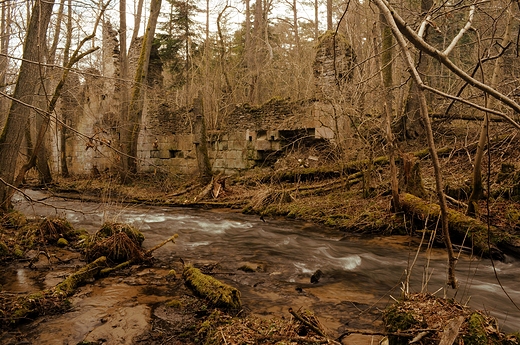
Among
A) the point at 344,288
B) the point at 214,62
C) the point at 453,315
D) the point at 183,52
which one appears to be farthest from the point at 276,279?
the point at 183,52

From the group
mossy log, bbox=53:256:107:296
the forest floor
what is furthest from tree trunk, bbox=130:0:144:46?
mossy log, bbox=53:256:107:296

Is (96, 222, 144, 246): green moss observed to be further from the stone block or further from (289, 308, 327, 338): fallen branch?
the stone block

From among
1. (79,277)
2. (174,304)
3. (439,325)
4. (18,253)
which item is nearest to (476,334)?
(439,325)

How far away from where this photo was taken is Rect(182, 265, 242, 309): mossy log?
11.9 feet

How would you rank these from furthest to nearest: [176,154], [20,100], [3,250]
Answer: [176,154] → [20,100] → [3,250]

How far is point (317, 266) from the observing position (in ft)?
18.5

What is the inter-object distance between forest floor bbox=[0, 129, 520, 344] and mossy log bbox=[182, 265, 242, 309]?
0.39 feet

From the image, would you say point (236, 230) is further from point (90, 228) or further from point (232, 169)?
point (232, 169)

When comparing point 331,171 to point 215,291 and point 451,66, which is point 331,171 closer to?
point 215,291

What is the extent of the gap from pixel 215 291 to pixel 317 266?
232cm

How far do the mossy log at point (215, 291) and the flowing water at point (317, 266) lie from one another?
0.20 m

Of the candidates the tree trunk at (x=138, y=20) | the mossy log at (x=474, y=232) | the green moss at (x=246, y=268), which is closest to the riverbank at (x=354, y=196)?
the mossy log at (x=474, y=232)

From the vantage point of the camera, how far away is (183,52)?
65.7ft

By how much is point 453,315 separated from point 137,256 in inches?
162
